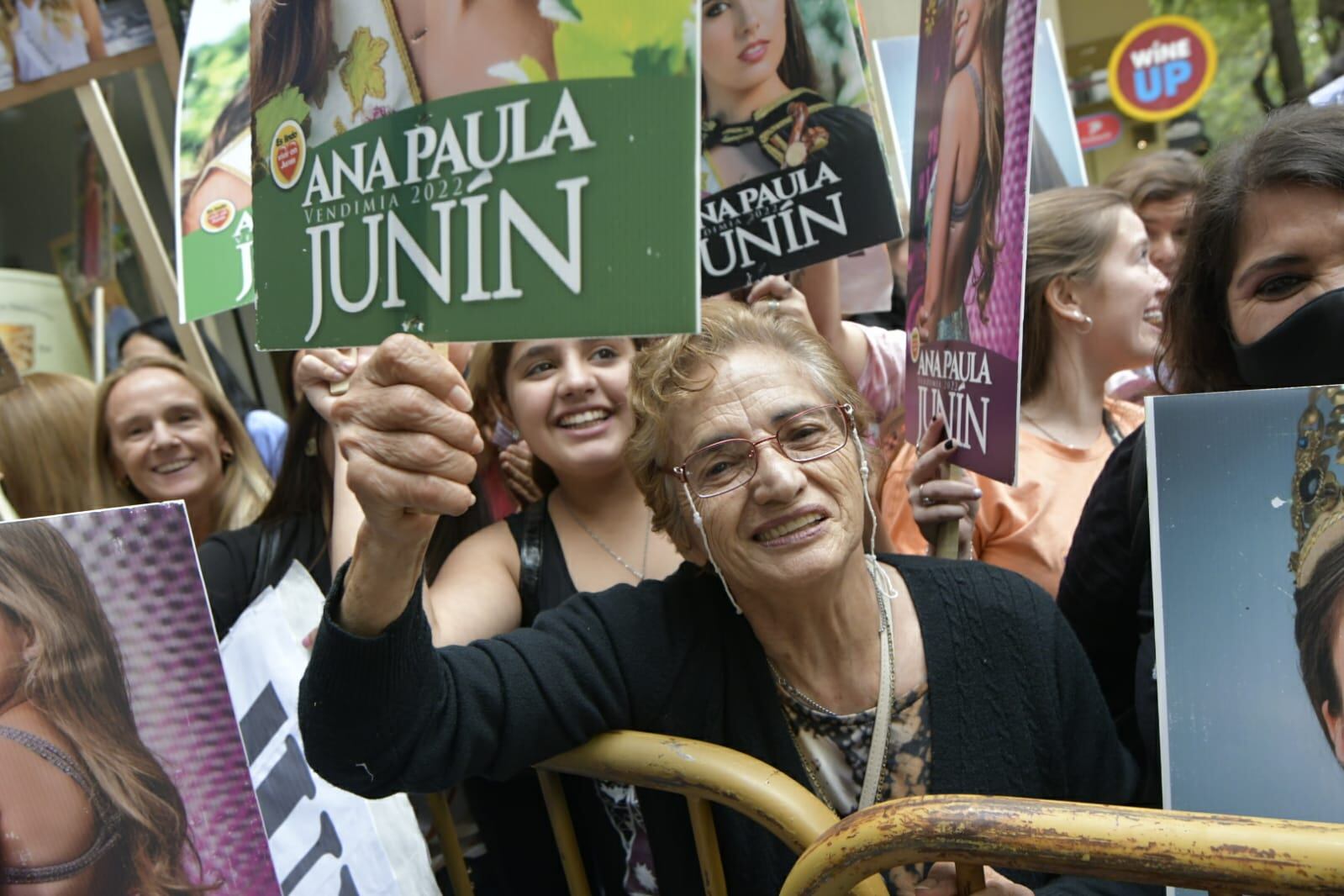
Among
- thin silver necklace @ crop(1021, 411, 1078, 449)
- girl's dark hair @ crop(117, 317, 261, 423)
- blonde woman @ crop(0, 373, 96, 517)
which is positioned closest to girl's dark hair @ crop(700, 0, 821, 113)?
thin silver necklace @ crop(1021, 411, 1078, 449)

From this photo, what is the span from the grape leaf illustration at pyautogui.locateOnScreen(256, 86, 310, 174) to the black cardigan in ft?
1.81

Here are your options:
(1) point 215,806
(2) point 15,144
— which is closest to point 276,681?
(1) point 215,806

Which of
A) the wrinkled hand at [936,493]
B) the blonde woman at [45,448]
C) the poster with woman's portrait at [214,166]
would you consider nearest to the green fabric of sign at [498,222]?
the poster with woman's portrait at [214,166]

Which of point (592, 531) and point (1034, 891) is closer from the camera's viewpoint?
point (1034, 891)

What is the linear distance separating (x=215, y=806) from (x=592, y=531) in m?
0.88

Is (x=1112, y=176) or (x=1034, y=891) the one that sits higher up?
(x=1112, y=176)

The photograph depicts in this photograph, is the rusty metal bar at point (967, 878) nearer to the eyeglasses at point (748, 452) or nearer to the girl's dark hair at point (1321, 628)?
the girl's dark hair at point (1321, 628)

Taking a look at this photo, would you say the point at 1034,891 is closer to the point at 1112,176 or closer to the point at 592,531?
the point at 592,531

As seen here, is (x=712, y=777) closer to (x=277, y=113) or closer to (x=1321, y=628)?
(x=1321, y=628)

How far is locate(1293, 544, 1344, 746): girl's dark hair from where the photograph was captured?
125 cm

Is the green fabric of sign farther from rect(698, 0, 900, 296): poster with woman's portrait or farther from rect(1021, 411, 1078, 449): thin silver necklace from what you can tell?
rect(1021, 411, 1078, 449): thin silver necklace

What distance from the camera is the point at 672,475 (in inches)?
71.3

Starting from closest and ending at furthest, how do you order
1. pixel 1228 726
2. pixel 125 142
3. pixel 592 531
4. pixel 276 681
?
1. pixel 1228 726
2. pixel 276 681
3. pixel 592 531
4. pixel 125 142

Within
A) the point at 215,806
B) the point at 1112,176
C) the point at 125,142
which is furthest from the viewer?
the point at 125,142
